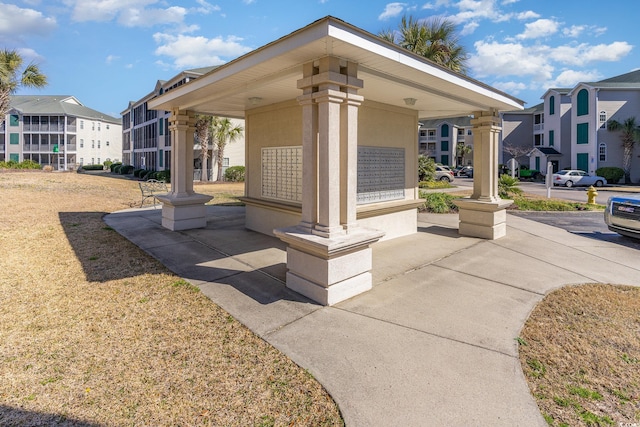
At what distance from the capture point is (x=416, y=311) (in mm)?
4395

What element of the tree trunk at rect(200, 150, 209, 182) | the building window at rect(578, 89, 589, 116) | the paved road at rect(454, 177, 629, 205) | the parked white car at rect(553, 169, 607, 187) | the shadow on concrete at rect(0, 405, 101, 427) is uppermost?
the building window at rect(578, 89, 589, 116)

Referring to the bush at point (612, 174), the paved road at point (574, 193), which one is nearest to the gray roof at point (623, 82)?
the bush at point (612, 174)

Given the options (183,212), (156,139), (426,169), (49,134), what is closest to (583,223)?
(183,212)

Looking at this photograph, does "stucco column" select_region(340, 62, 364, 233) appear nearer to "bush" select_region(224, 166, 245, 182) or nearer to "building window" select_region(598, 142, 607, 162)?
"bush" select_region(224, 166, 245, 182)

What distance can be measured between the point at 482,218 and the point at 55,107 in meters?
60.1

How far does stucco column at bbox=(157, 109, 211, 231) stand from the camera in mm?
9062

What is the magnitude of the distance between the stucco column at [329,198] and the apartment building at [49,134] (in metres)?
56.6

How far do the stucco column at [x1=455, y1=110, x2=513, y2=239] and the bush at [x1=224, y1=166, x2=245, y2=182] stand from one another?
71.6 ft

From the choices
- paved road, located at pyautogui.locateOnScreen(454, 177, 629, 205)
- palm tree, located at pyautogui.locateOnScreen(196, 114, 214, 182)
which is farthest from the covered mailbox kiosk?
palm tree, located at pyautogui.locateOnScreen(196, 114, 214, 182)

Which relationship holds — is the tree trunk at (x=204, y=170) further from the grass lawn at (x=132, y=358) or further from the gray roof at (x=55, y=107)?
the gray roof at (x=55, y=107)

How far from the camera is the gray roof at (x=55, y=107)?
48062 millimetres

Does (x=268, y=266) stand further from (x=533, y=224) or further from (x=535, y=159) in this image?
(x=535, y=159)

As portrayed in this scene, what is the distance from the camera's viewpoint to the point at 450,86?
6.46 metres

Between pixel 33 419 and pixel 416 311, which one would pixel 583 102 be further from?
pixel 33 419
